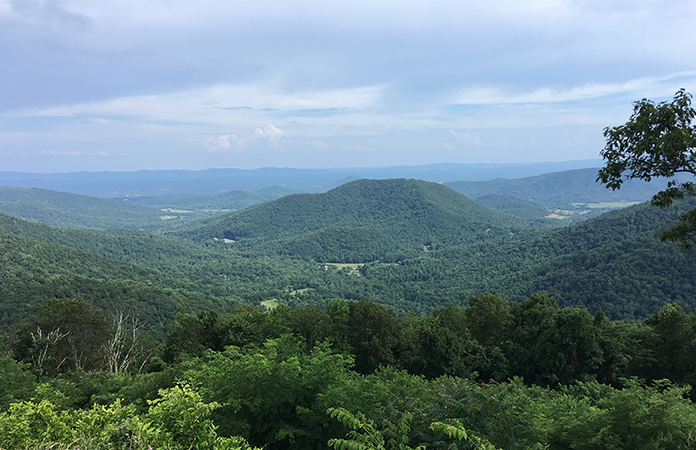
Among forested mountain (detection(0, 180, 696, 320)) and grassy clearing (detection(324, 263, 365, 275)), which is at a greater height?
forested mountain (detection(0, 180, 696, 320))

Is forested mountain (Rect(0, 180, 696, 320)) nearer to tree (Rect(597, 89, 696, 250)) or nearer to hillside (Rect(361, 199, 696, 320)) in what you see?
hillside (Rect(361, 199, 696, 320))

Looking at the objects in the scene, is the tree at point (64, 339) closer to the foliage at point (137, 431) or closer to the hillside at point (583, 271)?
the foliage at point (137, 431)

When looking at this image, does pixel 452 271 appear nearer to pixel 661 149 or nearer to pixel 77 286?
pixel 77 286

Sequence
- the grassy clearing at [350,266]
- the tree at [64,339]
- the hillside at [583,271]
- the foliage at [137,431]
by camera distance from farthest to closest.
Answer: the grassy clearing at [350,266], the hillside at [583,271], the tree at [64,339], the foliage at [137,431]

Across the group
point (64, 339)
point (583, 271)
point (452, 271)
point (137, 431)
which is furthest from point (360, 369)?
point (452, 271)

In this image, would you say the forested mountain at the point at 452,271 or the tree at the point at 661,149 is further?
the forested mountain at the point at 452,271

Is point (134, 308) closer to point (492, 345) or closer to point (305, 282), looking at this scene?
point (492, 345)

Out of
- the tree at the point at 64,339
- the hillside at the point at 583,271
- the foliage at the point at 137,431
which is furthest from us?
the hillside at the point at 583,271

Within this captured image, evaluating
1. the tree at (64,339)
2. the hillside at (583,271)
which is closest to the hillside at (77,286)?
the tree at (64,339)

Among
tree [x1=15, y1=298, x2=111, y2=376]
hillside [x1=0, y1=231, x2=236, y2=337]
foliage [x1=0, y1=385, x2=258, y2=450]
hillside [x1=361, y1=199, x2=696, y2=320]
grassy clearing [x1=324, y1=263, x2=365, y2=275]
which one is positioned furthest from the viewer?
grassy clearing [x1=324, y1=263, x2=365, y2=275]

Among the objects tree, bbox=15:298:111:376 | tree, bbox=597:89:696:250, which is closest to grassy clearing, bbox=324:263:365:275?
tree, bbox=15:298:111:376

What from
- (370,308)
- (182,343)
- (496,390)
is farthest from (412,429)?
(182,343)
